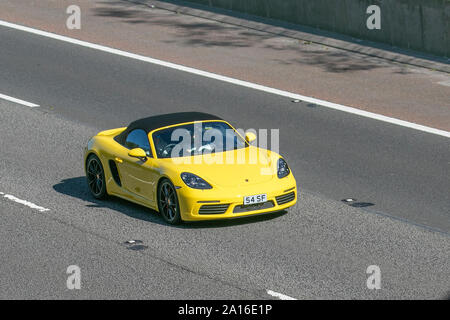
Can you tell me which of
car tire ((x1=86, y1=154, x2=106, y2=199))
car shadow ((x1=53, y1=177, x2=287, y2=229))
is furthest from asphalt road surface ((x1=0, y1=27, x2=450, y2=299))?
car tire ((x1=86, y1=154, x2=106, y2=199))

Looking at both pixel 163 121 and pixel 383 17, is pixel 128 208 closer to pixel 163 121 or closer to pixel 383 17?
pixel 163 121

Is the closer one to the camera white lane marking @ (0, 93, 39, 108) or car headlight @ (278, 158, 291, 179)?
car headlight @ (278, 158, 291, 179)

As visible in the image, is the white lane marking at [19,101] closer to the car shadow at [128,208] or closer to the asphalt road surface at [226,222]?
the asphalt road surface at [226,222]

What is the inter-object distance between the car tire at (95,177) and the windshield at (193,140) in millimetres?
1178

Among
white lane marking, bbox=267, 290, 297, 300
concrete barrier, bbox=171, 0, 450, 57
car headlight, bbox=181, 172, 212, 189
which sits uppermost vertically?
concrete barrier, bbox=171, 0, 450, 57

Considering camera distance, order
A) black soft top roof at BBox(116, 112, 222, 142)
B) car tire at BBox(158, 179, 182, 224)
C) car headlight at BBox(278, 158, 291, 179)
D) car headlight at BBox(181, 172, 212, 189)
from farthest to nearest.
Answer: black soft top roof at BBox(116, 112, 222, 142) < car headlight at BBox(278, 158, 291, 179) < car tire at BBox(158, 179, 182, 224) < car headlight at BBox(181, 172, 212, 189)

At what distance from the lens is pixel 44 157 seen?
60.1ft

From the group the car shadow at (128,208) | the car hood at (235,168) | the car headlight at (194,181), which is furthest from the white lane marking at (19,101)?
the car headlight at (194,181)

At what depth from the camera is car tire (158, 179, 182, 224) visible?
48.3ft

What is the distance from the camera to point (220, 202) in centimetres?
1448

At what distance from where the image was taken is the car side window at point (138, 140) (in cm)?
1570

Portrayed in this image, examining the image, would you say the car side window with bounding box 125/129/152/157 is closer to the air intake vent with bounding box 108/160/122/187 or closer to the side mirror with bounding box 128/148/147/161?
the side mirror with bounding box 128/148/147/161

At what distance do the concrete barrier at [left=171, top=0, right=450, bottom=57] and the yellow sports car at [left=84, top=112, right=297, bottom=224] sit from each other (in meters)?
9.07

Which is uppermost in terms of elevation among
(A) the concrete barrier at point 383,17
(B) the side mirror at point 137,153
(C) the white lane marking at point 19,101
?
(A) the concrete barrier at point 383,17
